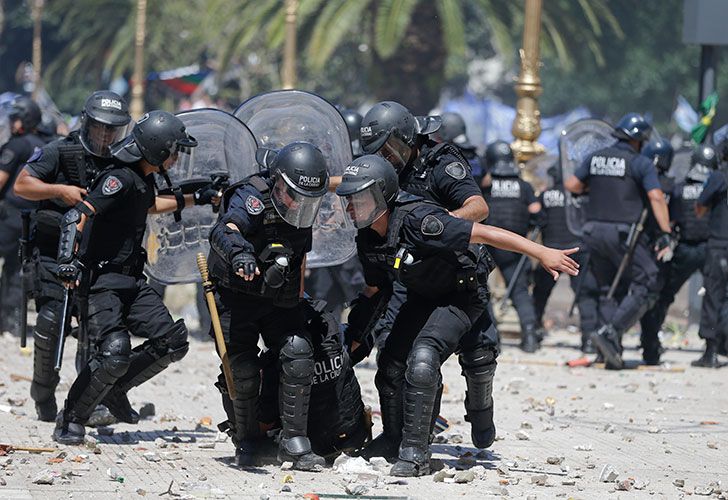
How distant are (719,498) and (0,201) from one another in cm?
A: 774

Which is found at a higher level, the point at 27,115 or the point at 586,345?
the point at 27,115

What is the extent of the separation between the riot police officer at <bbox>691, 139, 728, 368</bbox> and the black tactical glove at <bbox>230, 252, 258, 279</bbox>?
20.9 feet

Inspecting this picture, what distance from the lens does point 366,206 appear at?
6.22m

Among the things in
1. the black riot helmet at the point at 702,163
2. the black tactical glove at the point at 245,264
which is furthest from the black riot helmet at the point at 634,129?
the black tactical glove at the point at 245,264

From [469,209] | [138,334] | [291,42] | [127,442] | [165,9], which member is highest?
[165,9]

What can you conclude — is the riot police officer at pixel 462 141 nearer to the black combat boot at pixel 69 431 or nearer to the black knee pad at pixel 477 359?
the black knee pad at pixel 477 359

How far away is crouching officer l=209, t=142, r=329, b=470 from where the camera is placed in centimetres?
627

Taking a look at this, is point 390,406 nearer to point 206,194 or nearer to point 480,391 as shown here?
point 480,391

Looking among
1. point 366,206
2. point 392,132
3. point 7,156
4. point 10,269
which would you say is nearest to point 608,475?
point 366,206

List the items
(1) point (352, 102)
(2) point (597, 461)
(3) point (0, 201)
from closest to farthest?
1. (2) point (597, 461)
2. (3) point (0, 201)
3. (1) point (352, 102)

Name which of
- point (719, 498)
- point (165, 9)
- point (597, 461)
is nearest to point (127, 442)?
point (597, 461)

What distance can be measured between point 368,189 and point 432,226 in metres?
0.33

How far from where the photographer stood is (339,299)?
492 inches

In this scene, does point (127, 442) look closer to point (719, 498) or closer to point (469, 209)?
point (469, 209)
